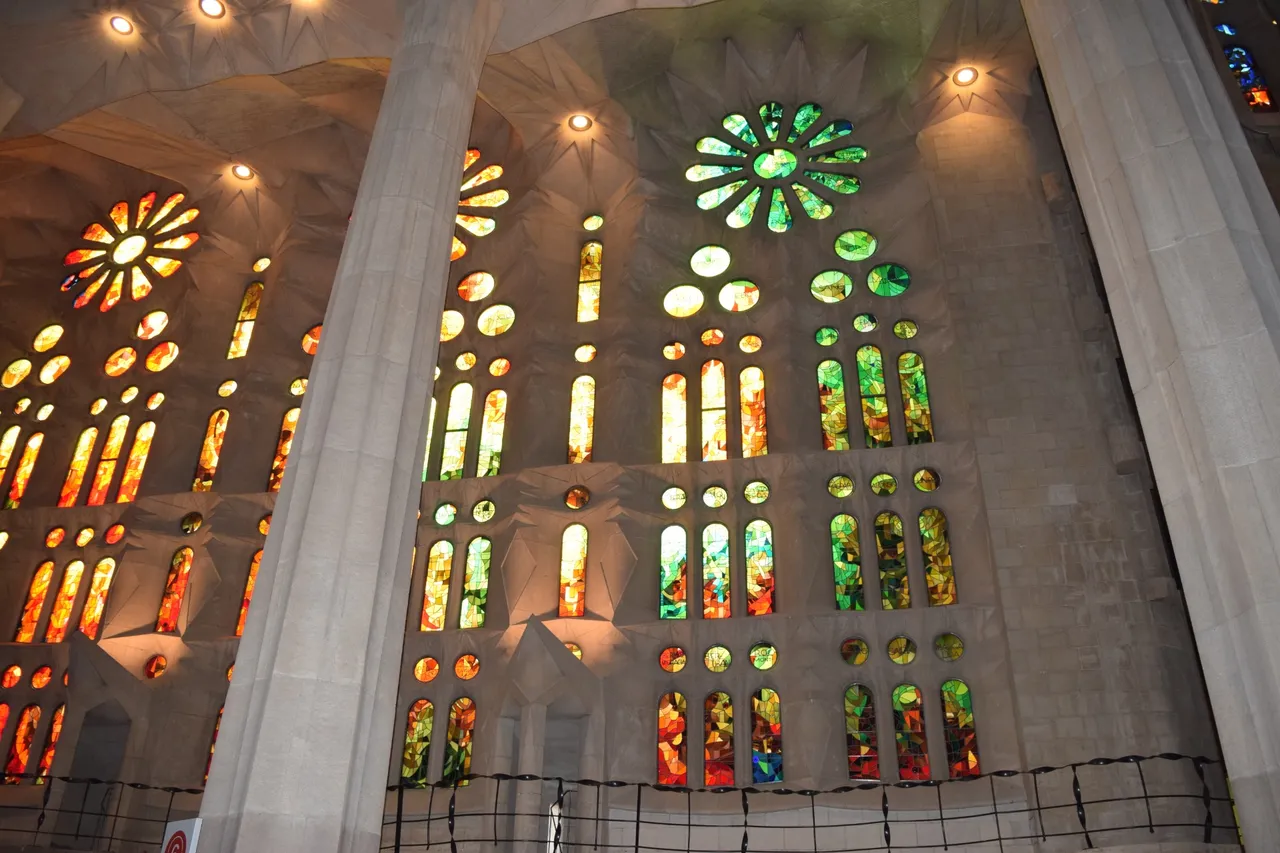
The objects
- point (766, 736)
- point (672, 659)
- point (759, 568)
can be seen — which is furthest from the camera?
point (759, 568)

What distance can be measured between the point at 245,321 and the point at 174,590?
512cm

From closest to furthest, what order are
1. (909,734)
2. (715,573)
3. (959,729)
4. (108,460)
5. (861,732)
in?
(959,729), (909,734), (861,732), (715,573), (108,460)

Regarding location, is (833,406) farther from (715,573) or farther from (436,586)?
(436,586)

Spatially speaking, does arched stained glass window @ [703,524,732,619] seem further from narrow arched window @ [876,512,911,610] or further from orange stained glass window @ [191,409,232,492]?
orange stained glass window @ [191,409,232,492]

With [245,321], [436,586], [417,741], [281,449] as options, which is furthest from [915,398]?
[245,321]

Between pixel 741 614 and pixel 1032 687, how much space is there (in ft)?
12.6

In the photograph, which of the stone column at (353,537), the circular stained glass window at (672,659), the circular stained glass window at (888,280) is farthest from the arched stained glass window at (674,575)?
the stone column at (353,537)

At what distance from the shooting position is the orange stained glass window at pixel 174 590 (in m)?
16.1

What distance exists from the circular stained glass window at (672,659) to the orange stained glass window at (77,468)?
10.3 metres

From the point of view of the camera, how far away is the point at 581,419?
16750 millimetres

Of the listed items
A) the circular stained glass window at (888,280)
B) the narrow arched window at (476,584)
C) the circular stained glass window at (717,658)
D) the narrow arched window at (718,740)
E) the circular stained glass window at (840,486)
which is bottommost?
the narrow arched window at (718,740)

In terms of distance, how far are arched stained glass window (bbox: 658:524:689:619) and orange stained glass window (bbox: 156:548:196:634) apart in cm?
702

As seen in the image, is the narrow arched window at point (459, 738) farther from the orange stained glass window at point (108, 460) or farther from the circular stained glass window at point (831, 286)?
the circular stained glass window at point (831, 286)

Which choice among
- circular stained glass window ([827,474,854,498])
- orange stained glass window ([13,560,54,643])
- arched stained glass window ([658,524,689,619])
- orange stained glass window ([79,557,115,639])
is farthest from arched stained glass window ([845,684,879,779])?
orange stained glass window ([13,560,54,643])
